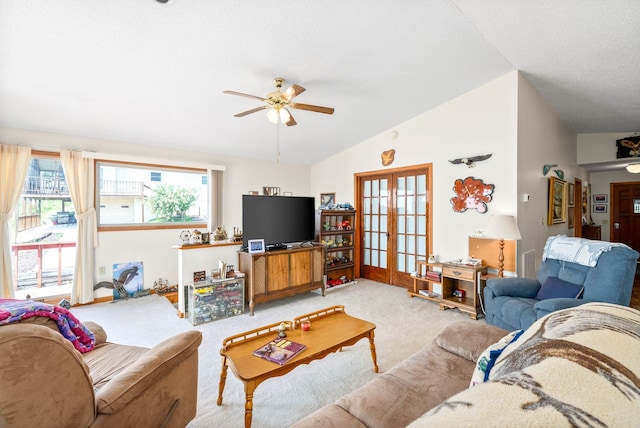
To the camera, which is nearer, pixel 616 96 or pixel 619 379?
pixel 619 379

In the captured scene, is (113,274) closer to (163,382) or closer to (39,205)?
(39,205)

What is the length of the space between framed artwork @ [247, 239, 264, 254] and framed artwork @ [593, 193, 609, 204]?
8.32 m

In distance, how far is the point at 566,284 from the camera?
8.41 feet

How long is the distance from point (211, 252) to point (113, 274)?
1.61 meters

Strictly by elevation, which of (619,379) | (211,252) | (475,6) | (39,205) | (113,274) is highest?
(475,6)

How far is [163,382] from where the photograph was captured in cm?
136

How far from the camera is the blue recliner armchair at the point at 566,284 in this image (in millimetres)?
2268

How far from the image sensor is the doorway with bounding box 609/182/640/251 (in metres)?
6.45

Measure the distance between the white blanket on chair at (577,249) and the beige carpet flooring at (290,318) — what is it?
1243 millimetres

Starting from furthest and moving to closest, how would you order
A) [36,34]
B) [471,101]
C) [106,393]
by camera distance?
[471,101] → [36,34] → [106,393]

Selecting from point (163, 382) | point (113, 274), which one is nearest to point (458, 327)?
point (163, 382)

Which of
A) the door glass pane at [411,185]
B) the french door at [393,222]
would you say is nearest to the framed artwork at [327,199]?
the french door at [393,222]

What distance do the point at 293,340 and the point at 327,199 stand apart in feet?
13.8

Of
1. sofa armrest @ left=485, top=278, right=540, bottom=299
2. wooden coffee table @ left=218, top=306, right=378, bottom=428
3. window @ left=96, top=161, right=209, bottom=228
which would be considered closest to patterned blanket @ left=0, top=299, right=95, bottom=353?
wooden coffee table @ left=218, top=306, right=378, bottom=428
